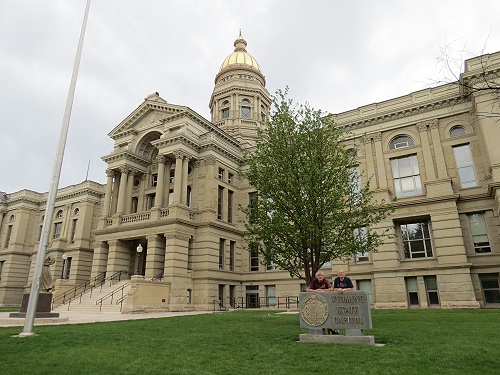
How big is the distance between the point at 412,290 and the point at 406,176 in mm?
8848

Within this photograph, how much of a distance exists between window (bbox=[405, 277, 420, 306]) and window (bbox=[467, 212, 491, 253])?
4.69m

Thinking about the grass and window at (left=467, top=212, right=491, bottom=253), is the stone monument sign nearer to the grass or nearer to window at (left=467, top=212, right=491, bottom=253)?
the grass

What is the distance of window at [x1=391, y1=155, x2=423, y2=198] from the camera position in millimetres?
28141

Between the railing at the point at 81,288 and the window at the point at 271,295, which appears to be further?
the window at the point at 271,295

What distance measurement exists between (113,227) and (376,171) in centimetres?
2365

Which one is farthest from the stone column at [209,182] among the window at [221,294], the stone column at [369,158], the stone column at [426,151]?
the stone column at [426,151]

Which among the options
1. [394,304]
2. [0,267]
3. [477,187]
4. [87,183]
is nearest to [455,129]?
[477,187]

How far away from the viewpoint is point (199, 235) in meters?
30.8

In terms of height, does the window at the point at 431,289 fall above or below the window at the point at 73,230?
below

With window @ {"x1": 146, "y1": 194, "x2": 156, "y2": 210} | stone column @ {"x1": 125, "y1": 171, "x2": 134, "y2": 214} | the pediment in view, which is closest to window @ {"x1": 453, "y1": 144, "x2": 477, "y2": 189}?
the pediment

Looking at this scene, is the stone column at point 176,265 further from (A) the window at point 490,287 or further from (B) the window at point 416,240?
(A) the window at point 490,287

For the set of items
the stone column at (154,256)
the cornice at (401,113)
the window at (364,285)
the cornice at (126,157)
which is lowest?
the window at (364,285)

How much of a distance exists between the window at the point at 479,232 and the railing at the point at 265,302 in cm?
1416

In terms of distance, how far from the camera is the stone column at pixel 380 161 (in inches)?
1135
